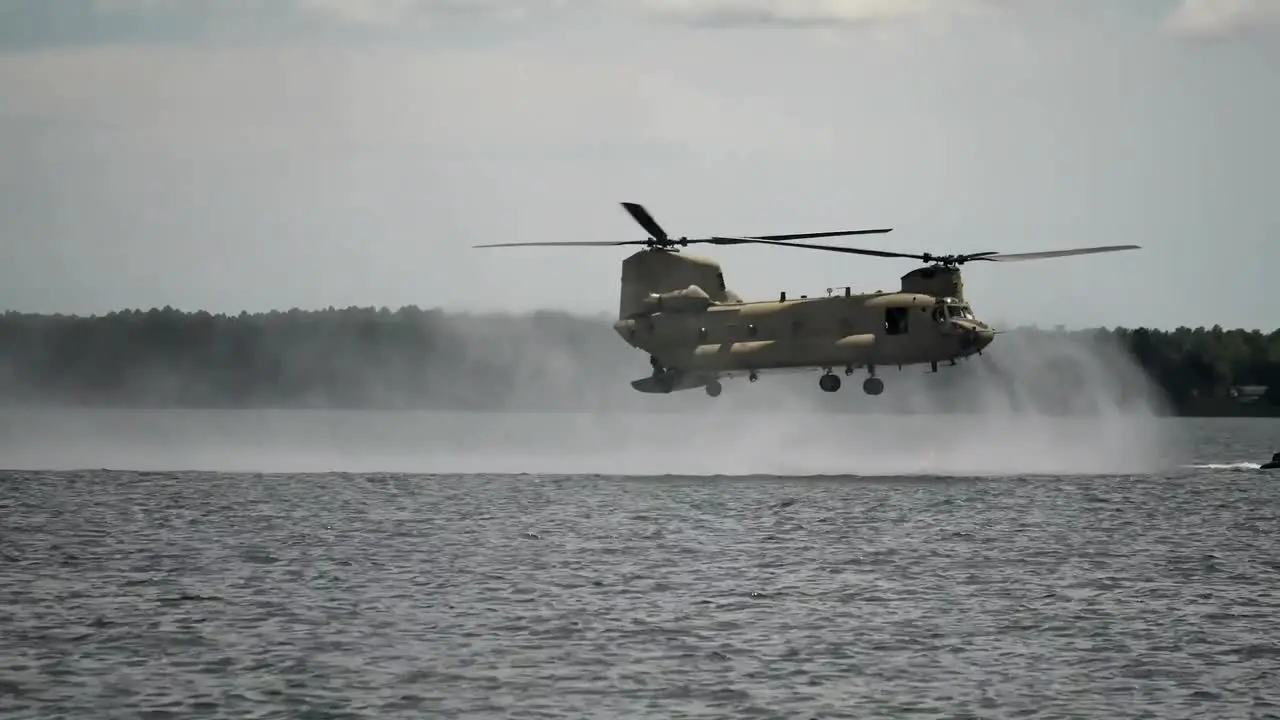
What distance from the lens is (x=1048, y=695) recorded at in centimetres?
3103

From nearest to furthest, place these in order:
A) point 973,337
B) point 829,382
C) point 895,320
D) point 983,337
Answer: point 973,337 < point 983,337 < point 895,320 < point 829,382

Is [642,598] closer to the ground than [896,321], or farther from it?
closer to the ground

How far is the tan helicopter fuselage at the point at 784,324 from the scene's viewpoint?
63.2 meters

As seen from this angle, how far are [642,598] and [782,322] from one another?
23.7m

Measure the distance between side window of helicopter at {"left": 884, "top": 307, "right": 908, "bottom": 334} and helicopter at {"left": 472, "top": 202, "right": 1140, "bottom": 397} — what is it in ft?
0.11

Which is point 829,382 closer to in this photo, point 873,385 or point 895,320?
point 873,385

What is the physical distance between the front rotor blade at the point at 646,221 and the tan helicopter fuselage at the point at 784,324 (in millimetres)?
983

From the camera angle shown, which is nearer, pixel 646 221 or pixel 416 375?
pixel 646 221

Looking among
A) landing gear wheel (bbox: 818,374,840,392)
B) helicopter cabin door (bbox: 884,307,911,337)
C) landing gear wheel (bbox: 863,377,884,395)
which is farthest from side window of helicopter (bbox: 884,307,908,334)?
landing gear wheel (bbox: 818,374,840,392)

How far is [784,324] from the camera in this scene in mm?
64875

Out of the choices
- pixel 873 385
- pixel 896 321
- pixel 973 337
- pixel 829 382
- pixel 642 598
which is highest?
pixel 896 321

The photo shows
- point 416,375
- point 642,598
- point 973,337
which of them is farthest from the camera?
point 416,375

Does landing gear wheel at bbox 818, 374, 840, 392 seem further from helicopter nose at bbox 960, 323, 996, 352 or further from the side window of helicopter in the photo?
helicopter nose at bbox 960, 323, 996, 352

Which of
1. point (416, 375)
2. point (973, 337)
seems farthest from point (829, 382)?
point (416, 375)
